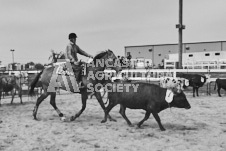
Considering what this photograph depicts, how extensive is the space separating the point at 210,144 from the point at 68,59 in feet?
14.7

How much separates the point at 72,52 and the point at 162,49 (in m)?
52.2

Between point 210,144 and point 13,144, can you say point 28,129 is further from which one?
point 210,144

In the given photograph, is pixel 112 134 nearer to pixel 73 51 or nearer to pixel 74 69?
pixel 74 69

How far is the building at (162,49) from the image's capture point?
2093 inches

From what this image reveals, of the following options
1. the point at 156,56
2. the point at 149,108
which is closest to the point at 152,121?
the point at 149,108

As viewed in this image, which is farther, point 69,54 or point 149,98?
point 69,54

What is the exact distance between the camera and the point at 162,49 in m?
58.4

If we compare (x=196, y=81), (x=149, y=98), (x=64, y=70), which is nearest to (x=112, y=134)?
(x=149, y=98)

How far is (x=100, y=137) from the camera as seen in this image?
5.61 m

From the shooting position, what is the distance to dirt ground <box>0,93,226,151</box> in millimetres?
4906

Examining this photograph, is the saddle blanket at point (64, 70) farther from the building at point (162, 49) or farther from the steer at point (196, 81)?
the building at point (162, 49)

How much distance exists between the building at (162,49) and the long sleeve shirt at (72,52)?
4653cm

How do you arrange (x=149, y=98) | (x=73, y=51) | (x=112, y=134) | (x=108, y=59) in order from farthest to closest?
(x=73, y=51) → (x=108, y=59) → (x=149, y=98) → (x=112, y=134)

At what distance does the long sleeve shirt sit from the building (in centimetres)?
4653
